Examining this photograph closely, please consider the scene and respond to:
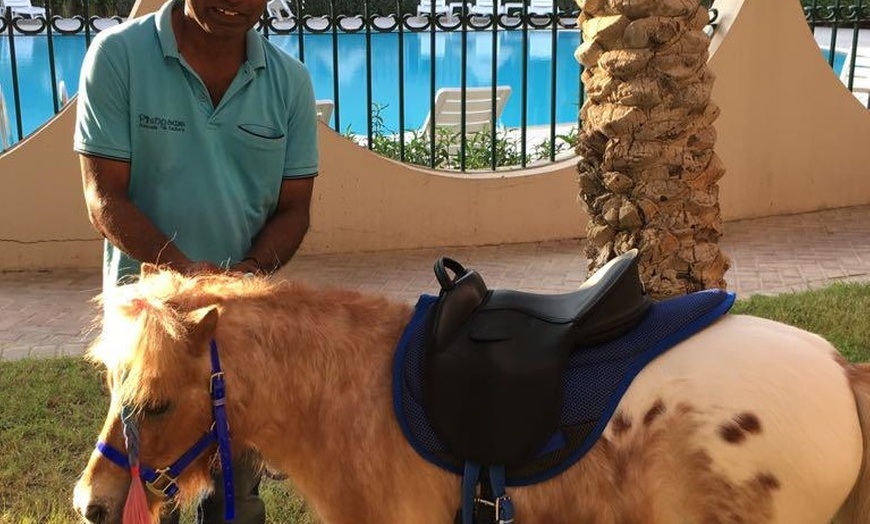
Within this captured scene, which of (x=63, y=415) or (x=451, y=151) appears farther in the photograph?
(x=451, y=151)

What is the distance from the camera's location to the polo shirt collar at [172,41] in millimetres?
2586

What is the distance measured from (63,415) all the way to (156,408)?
3.15 meters

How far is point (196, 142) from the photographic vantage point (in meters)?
2.65

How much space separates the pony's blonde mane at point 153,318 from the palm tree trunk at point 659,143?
321 cm

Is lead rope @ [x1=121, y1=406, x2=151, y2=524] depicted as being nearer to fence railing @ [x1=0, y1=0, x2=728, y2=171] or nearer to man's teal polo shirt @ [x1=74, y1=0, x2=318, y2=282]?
man's teal polo shirt @ [x1=74, y1=0, x2=318, y2=282]

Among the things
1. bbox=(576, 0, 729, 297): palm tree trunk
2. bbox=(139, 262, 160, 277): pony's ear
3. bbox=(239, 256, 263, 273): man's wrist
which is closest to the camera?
bbox=(139, 262, 160, 277): pony's ear

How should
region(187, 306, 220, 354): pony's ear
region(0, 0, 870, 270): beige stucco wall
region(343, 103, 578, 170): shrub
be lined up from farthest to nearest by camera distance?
region(343, 103, 578, 170): shrub, region(0, 0, 870, 270): beige stucco wall, region(187, 306, 220, 354): pony's ear

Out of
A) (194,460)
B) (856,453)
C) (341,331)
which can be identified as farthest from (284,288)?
(856,453)

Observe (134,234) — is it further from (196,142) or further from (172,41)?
(172,41)

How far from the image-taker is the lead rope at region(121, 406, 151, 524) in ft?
6.83

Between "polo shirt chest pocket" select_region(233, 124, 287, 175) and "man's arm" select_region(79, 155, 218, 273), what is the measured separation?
34 centimetres

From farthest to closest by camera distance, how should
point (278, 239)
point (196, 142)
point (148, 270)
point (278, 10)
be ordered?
1. point (278, 10)
2. point (278, 239)
3. point (196, 142)
4. point (148, 270)

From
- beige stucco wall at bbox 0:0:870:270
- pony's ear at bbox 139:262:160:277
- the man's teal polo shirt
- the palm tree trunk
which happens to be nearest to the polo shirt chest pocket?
the man's teal polo shirt

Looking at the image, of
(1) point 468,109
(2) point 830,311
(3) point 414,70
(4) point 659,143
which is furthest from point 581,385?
(3) point 414,70
